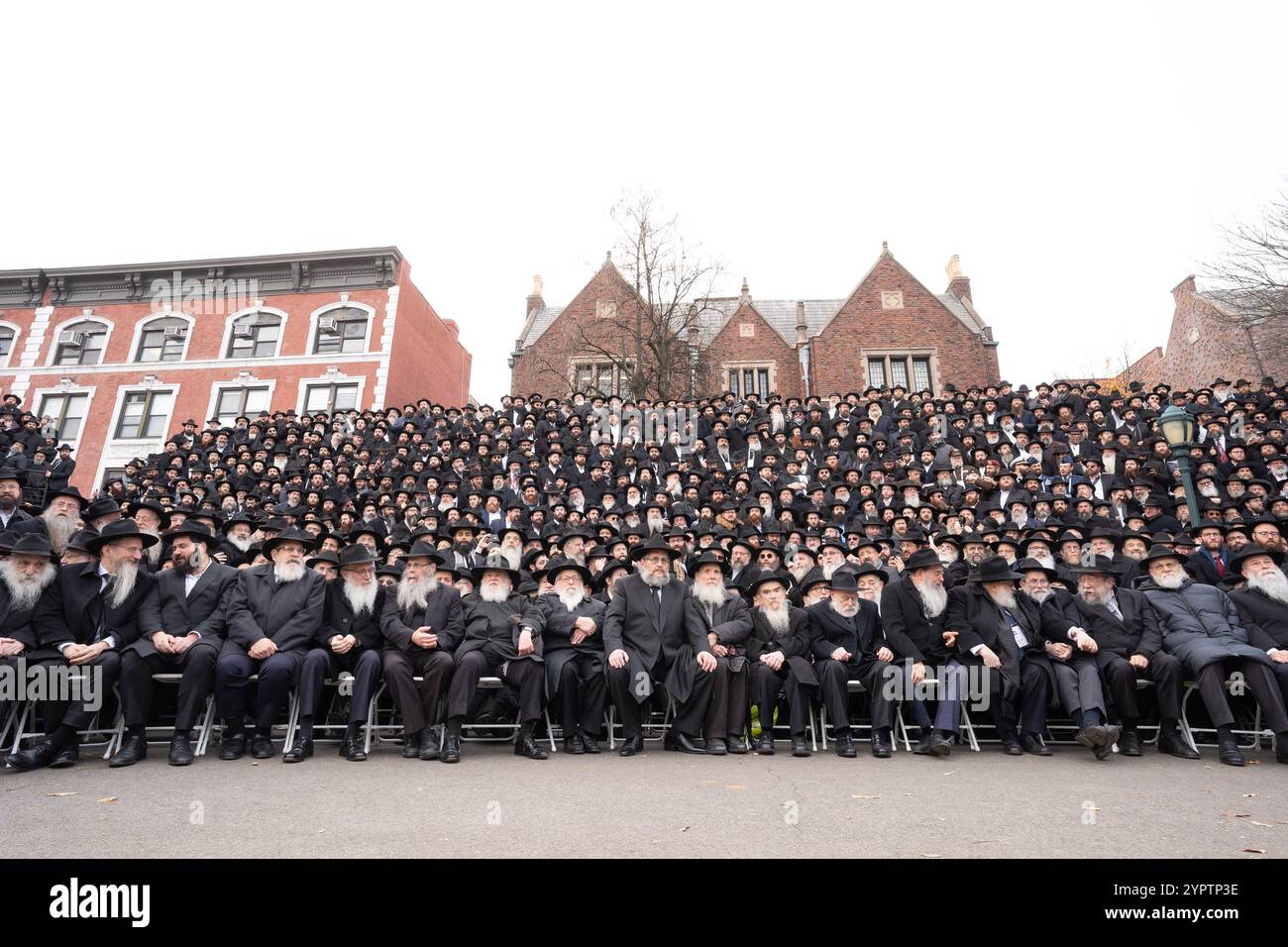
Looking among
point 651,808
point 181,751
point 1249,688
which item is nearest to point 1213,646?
point 1249,688

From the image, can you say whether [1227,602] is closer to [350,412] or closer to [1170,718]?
[1170,718]

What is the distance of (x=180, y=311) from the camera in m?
31.8

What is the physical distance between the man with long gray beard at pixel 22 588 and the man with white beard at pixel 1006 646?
829cm

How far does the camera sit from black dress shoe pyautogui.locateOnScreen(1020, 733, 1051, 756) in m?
6.91

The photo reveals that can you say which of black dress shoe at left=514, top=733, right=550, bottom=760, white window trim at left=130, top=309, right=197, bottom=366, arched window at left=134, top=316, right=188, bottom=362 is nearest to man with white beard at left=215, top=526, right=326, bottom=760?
black dress shoe at left=514, top=733, right=550, bottom=760

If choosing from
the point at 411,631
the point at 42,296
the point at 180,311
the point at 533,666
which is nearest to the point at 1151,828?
the point at 533,666

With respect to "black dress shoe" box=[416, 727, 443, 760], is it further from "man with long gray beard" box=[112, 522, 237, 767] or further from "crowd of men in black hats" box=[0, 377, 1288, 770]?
"man with long gray beard" box=[112, 522, 237, 767]

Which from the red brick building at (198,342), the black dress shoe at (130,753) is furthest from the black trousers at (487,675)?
the red brick building at (198,342)

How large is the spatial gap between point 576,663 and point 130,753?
3821 millimetres

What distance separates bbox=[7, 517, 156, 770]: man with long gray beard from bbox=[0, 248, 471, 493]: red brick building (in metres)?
23.7

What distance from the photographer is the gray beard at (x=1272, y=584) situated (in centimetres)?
739

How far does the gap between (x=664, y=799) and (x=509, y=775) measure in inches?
56.8

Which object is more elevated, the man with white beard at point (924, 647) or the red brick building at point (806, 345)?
the red brick building at point (806, 345)

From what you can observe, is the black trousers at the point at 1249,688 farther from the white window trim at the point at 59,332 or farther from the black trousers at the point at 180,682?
the white window trim at the point at 59,332
